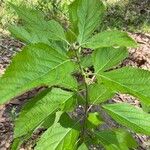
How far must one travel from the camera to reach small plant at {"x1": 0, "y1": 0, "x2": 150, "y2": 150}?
1510 mm

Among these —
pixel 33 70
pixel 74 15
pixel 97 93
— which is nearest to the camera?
pixel 33 70

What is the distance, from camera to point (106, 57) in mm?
1834

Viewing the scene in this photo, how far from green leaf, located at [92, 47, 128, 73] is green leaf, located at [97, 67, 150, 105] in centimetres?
10

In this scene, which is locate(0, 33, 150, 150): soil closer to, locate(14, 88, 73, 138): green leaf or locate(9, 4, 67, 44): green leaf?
locate(14, 88, 73, 138): green leaf

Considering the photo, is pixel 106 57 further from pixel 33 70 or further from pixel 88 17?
pixel 33 70

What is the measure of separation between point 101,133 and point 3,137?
2358mm

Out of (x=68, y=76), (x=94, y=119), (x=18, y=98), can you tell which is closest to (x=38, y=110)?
(x=68, y=76)

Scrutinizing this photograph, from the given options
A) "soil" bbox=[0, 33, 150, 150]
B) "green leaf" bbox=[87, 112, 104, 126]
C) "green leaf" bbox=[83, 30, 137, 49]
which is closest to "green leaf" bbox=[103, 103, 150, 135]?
"green leaf" bbox=[87, 112, 104, 126]

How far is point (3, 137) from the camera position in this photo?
14.1ft

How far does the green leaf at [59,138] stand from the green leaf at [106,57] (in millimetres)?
326

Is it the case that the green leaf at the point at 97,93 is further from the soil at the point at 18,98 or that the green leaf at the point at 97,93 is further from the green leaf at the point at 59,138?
the soil at the point at 18,98

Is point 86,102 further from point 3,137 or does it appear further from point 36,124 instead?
point 3,137

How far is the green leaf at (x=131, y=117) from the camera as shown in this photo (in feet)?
5.63

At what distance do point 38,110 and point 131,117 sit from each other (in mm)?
366
